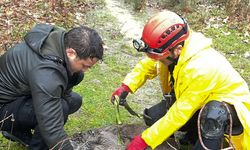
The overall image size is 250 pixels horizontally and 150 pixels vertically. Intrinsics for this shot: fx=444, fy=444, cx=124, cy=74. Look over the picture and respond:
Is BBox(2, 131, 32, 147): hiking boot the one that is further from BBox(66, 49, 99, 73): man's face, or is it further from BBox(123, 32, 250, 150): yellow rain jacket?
BBox(123, 32, 250, 150): yellow rain jacket

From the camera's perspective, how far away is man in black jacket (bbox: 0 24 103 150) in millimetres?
3143

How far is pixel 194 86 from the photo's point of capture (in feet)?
11.1

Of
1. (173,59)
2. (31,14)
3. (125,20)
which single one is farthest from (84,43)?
(125,20)

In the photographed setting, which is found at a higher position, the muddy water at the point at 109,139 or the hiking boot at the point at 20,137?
the hiking boot at the point at 20,137

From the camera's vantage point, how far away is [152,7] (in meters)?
8.89

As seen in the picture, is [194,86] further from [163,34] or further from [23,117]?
[23,117]

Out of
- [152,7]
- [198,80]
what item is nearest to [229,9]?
[152,7]

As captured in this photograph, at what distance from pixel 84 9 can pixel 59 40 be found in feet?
15.6

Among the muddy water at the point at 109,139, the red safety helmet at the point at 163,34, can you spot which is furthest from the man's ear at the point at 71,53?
the muddy water at the point at 109,139

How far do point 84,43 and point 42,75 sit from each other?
376 millimetres

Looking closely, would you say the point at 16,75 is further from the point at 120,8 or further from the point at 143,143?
the point at 120,8

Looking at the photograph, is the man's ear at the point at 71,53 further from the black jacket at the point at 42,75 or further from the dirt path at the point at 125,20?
the dirt path at the point at 125,20

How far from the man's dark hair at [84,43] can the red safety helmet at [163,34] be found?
376 millimetres

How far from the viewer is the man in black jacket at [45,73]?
10.3 ft
